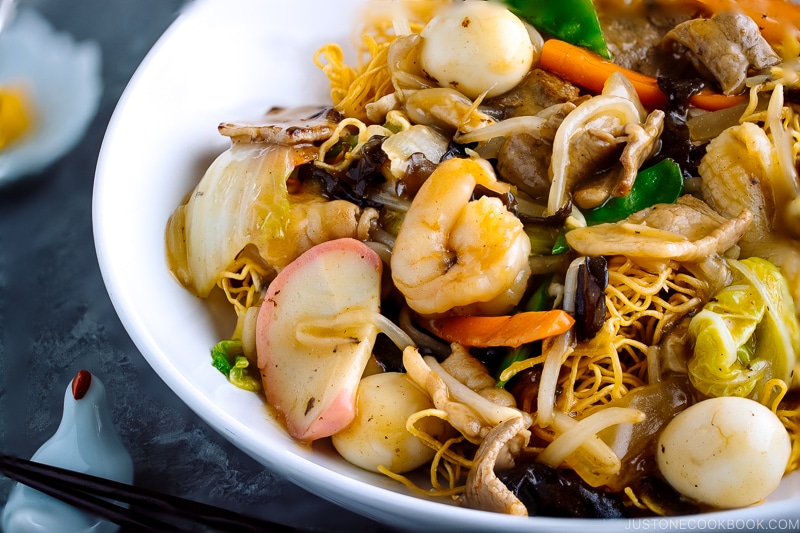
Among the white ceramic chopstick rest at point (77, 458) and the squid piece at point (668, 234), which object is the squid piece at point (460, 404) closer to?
the squid piece at point (668, 234)

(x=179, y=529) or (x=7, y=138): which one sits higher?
(x=7, y=138)

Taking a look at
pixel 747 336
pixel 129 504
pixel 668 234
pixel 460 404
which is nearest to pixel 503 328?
Result: pixel 460 404

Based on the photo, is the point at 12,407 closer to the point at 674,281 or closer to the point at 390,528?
the point at 390,528

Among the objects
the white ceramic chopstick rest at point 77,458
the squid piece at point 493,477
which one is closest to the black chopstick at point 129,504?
the white ceramic chopstick rest at point 77,458

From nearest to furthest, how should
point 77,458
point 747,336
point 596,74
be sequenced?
1. point 747,336
2. point 77,458
3. point 596,74

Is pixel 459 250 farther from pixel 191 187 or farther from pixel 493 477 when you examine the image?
pixel 191 187

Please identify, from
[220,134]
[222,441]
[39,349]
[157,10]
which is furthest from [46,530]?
[157,10]
